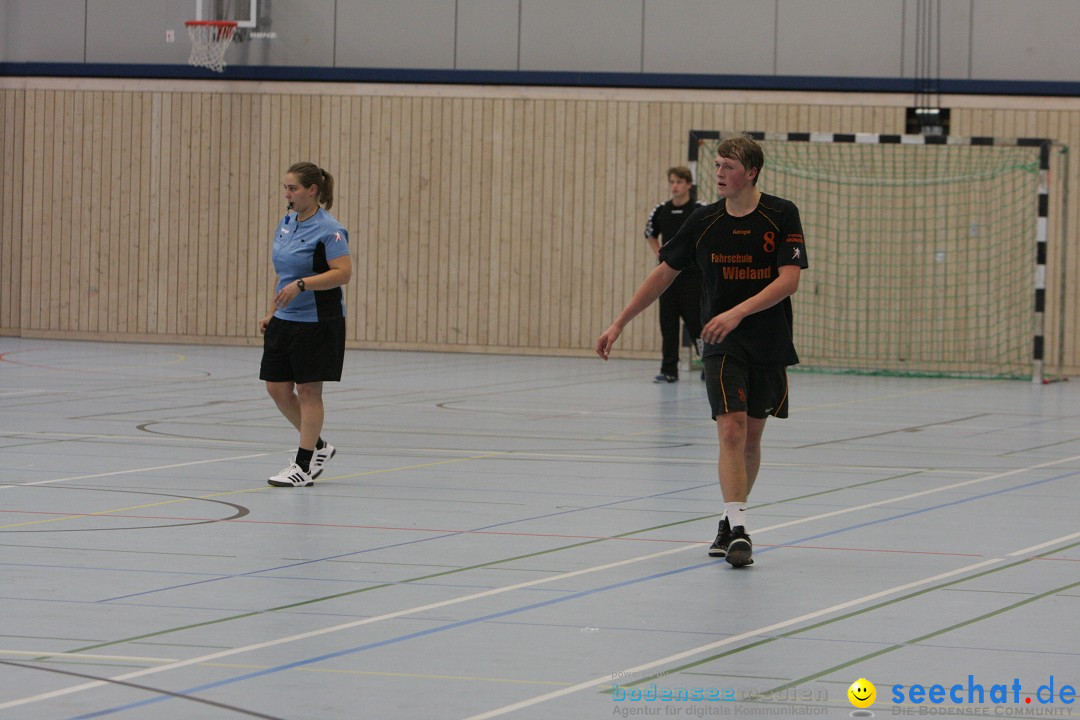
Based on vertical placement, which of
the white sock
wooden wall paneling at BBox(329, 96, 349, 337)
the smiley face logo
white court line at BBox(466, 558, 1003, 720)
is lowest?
white court line at BBox(466, 558, 1003, 720)

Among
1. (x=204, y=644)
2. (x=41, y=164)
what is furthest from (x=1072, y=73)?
(x=204, y=644)

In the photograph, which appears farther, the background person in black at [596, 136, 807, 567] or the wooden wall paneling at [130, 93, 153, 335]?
the wooden wall paneling at [130, 93, 153, 335]

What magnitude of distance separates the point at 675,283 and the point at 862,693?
12380 mm

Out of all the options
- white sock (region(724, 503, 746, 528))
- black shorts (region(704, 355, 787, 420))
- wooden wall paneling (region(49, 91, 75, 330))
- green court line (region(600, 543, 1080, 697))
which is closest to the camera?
green court line (region(600, 543, 1080, 697))

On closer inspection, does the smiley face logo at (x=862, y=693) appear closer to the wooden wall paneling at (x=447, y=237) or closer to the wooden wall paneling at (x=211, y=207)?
the wooden wall paneling at (x=447, y=237)

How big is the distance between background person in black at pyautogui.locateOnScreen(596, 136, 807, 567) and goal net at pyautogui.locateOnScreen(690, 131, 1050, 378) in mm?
12946

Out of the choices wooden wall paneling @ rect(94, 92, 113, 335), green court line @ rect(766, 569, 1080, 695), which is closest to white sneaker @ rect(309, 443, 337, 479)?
green court line @ rect(766, 569, 1080, 695)

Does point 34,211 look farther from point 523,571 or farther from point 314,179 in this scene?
point 523,571

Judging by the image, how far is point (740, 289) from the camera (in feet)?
21.3

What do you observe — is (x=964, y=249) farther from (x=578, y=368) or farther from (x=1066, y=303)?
(x=578, y=368)

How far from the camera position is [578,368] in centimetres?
1880

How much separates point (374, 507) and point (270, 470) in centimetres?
159

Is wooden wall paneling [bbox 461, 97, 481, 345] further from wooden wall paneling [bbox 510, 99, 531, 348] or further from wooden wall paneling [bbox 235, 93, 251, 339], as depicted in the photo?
wooden wall paneling [bbox 235, 93, 251, 339]

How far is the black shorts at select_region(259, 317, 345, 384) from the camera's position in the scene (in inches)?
338
